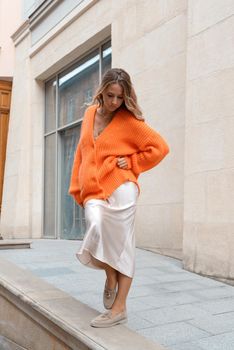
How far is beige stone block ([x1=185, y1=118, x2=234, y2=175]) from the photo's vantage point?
5.50m

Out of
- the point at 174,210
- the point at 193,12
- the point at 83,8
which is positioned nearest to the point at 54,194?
the point at 83,8

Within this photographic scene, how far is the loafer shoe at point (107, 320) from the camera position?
127 inches

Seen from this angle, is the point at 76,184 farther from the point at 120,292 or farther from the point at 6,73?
the point at 6,73

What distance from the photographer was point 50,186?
11.7 m

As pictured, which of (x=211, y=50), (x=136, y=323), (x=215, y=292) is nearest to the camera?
(x=136, y=323)

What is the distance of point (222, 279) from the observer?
5461 mm

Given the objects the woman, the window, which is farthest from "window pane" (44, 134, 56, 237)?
the woman

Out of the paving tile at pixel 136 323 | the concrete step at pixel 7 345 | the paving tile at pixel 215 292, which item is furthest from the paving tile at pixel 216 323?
the concrete step at pixel 7 345

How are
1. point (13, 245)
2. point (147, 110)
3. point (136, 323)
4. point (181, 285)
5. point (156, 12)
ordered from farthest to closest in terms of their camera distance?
point (13, 245), point (147, 110), point (156, 12), point (181, 285), point (136, 323)

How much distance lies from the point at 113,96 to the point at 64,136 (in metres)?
8.27

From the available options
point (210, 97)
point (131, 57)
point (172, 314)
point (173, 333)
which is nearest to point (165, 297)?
point (172, 314)

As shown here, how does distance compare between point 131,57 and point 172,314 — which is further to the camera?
point 131,57

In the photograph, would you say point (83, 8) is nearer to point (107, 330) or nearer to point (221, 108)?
point (221, 108)

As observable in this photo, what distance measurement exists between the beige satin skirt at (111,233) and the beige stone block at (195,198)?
269 centimetres
